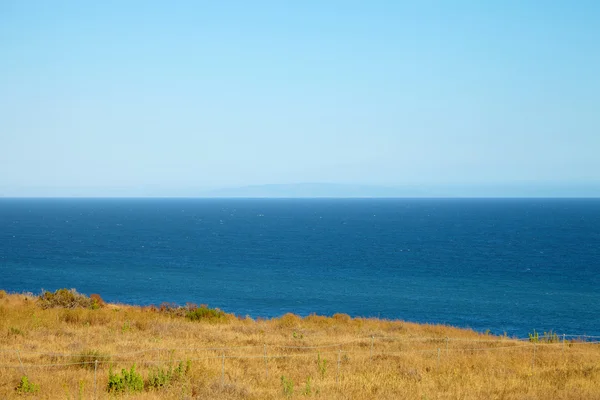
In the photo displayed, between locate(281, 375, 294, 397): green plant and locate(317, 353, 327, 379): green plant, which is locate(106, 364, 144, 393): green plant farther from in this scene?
locate(317, 353, 327, 379): green plant

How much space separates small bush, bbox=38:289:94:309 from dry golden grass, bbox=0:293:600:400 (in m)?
0.93

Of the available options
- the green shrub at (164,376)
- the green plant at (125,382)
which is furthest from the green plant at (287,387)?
the green plant at (125,382)

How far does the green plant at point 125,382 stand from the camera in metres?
14.0

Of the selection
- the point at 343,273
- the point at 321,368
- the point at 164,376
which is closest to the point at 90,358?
the point at 164,376

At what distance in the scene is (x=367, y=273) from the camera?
2793 inches

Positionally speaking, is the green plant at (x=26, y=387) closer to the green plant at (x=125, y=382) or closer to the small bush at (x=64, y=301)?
the green plant at (x=125, y=382)

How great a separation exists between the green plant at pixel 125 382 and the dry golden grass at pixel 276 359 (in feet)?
1.11

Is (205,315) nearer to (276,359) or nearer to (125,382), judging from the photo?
(276,359)

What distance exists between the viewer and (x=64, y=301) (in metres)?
29.5

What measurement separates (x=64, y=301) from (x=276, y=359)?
51.3 ft

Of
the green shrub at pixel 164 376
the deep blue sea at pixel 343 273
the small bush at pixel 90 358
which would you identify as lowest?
the deep blue sea at pixel 343 273

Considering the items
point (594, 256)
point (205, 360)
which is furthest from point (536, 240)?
point (205, 360)

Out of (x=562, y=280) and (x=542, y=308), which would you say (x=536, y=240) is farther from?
(x=542, y=308)

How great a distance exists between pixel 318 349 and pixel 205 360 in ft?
17.5
